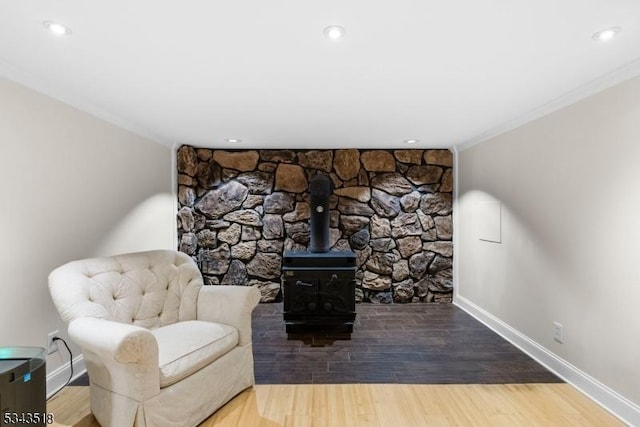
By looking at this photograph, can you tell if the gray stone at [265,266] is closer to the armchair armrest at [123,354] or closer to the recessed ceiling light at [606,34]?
the armchair armrest at [123,354]

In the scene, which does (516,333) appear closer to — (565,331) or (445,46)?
(565,331)

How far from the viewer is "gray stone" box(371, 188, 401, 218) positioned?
14.0 feet

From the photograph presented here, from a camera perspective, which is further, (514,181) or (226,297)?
(514,181)

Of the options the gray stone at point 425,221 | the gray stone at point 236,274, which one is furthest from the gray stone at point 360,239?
the gray stone at point 236,274

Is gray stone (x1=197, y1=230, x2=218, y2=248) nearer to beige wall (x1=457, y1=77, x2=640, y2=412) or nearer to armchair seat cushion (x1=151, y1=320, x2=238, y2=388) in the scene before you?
armchair seat cushion (x1=151, y1=320, x2=238, y2=388)

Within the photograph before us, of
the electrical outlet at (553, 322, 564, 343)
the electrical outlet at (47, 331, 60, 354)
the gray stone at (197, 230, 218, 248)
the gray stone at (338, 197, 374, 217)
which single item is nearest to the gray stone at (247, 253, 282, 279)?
the gray stone at (197, 230, 218, 248)

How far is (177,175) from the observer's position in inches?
157

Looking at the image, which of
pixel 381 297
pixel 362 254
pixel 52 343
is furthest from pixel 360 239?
pixel 52 343

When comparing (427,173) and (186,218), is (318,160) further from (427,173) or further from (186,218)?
(186,218)

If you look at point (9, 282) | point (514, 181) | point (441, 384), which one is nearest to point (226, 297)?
point (9, 282)

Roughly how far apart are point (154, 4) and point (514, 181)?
299 cm

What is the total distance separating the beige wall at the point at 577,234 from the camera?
194cm

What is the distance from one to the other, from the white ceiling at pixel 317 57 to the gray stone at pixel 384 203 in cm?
145

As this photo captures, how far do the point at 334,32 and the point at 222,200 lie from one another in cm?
308
